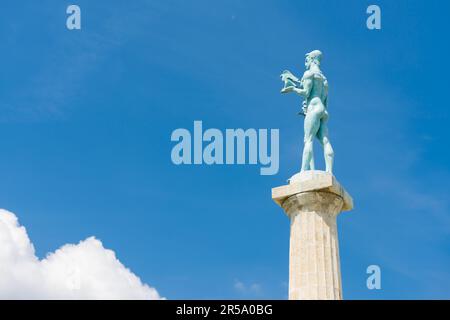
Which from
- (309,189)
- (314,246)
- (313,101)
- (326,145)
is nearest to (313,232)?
(314,246)

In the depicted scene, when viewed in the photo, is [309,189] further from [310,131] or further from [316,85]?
[316,85]

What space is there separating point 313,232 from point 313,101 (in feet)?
15.7

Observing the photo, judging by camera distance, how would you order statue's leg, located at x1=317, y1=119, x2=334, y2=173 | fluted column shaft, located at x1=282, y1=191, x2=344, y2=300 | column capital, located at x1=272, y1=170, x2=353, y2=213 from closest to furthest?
1. fluted column shaft, located at x1=282, y1=191, x2=344, y2=300
2. column capital, located at x1=272, y1=170, x2=353, y2=213
3. statue's leg, located at x1=317, y1=119, x2=334, y2=173

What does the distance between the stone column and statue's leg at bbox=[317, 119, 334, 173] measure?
0.99 meters

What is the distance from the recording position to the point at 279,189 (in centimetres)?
2255

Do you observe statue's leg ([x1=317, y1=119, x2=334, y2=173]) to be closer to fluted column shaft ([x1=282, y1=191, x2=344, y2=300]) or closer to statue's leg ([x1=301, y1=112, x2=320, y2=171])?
statue's leg ([x1=301, y1=112, x2=320, y2=171])

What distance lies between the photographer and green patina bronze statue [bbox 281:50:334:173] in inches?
925

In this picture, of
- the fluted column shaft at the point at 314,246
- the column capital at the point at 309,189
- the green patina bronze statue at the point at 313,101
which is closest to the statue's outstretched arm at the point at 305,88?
the green patina bronze statue at the point at 313,101

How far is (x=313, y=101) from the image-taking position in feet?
79.2

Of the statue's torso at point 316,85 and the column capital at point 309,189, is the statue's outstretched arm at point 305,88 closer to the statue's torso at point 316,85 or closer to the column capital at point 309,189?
the statue's torso at point 316,85

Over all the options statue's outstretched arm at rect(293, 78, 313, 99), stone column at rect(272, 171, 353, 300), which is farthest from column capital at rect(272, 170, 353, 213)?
statue's outstretched arm at rect(293, 78, 313, 99)
